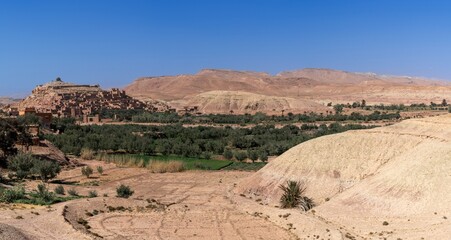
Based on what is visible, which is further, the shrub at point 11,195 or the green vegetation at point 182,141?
the green vegetation at point 182,141

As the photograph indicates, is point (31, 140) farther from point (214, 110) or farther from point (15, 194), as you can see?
point (214, 110)

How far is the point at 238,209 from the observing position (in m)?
28.1

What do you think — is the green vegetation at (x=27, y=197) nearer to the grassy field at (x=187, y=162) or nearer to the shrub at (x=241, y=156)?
the grassy field at (x=187, y=162)

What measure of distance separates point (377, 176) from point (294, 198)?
4473 mm

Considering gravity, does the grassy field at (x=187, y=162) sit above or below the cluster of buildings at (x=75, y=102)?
below

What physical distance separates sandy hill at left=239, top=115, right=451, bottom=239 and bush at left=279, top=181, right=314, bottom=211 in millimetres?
689

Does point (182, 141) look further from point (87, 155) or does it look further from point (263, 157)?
point (263, 157)

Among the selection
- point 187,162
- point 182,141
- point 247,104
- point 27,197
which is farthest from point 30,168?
point 247,104

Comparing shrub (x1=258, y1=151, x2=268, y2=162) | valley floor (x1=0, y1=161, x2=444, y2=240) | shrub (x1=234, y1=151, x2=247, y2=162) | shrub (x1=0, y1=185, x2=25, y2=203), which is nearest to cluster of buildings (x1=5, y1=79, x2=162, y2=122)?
shrub (x1=234, y1=151, x2=247, y2=162)

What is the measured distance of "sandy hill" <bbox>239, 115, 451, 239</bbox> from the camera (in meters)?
21.8

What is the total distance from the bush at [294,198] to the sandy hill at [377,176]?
0.69 m

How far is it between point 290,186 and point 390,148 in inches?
238

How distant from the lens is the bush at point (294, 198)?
2659 centimetres

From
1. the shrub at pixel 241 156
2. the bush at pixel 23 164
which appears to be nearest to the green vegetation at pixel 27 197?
the bush at pixel 23 164
